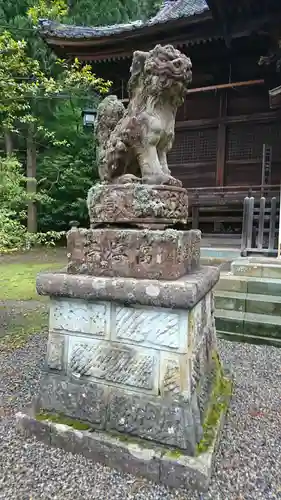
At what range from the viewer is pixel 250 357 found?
3.65 metres

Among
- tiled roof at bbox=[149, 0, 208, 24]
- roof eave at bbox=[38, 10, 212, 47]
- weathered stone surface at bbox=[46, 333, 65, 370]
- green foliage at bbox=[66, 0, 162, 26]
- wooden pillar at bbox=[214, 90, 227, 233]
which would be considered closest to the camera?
weathered stone surface at bbox=[46, 333, 65, 370]

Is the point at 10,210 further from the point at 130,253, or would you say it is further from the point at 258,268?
the point at 258,268

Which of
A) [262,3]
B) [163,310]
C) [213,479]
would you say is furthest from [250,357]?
[262,3]

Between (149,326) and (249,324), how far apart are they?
2651 millimetres

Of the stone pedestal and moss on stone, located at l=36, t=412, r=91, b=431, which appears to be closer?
the stone pedestal

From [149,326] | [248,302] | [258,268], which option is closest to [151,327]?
[149,326]

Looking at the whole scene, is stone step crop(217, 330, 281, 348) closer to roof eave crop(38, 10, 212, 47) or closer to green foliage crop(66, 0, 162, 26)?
roof eave crop(38, 10, 212, 47)

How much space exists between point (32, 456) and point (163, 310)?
117 cm

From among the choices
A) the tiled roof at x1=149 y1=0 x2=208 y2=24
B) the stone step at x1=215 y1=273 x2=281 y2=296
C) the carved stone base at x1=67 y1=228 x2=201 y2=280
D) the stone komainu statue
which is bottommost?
the stone step at x1=215 y1=273 x2=281 y2=296

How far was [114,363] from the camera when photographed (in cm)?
204

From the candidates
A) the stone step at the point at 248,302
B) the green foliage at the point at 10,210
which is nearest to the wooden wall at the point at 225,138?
the stone step at the point at 248,302

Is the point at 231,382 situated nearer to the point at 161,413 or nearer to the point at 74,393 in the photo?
the point at 161,413

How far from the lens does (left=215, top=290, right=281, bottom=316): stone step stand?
165 inches

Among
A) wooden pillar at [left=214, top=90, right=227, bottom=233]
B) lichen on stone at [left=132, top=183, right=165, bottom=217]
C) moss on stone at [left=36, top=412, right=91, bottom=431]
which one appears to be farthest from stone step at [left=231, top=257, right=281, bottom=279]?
wooden pillar at [left=214, top=90, right=227, bottom=233]
